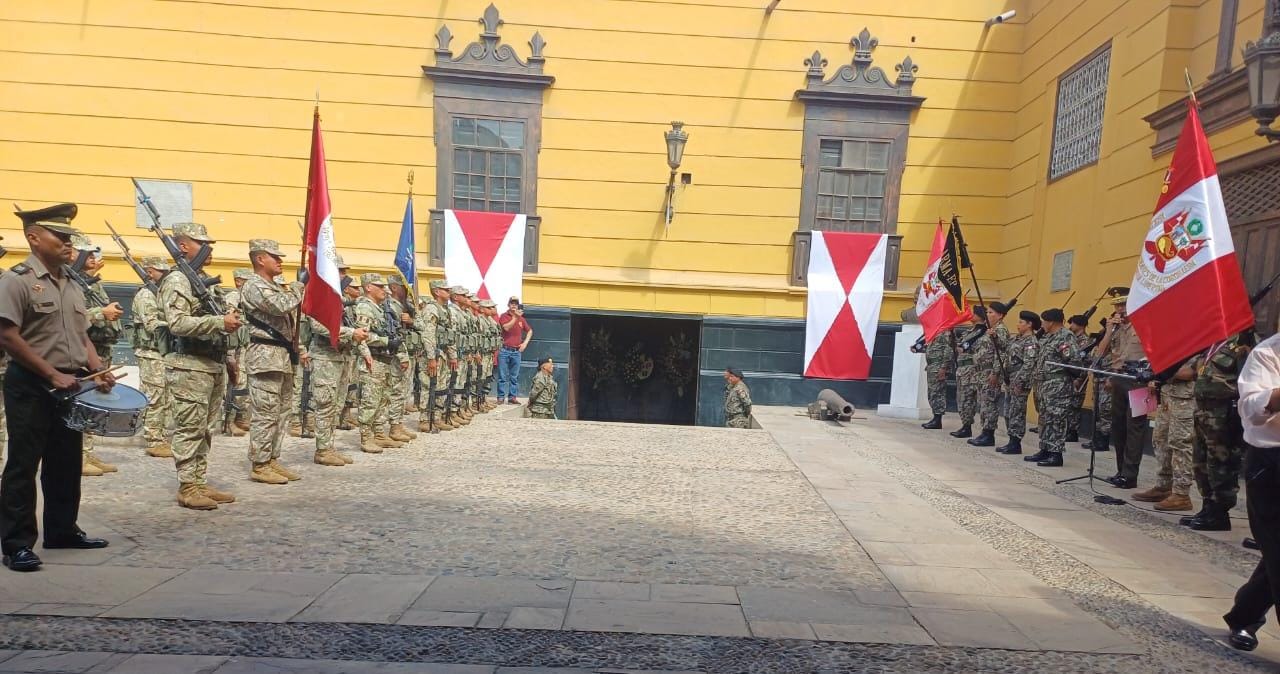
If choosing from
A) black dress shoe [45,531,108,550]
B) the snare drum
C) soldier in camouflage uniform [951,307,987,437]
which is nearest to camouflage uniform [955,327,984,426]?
soldier in camouflage uniform [951,307,987,437]

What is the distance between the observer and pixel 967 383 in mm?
9367

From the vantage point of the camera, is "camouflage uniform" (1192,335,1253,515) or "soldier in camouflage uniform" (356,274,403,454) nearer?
"camouflage uniform" (1192,335,1253,515)

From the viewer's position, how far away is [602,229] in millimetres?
12086

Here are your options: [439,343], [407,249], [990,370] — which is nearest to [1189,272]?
[990,370]

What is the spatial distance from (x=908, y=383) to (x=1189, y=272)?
6919 millimetres

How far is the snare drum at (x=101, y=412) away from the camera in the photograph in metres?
3.51

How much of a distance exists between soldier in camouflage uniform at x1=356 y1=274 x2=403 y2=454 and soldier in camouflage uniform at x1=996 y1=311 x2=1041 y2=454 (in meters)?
7.11

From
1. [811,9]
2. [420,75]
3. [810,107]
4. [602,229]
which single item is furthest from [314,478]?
[811,9]

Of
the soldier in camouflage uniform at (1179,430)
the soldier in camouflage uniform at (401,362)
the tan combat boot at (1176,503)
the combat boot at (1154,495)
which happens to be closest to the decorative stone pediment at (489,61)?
the soldier in camouflage uniform at (401,362)

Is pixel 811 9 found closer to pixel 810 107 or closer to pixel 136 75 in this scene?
pixel 810 107

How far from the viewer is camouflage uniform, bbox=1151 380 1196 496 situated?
5.46 meters

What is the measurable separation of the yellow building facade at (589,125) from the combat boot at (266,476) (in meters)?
6.87

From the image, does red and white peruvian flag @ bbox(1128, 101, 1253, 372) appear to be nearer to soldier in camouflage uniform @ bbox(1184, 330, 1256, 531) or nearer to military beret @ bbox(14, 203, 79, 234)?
soldier in camouflage uniform @ bbox(1184, 330, 1256, 531)

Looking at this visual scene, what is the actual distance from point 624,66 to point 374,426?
7.88m
